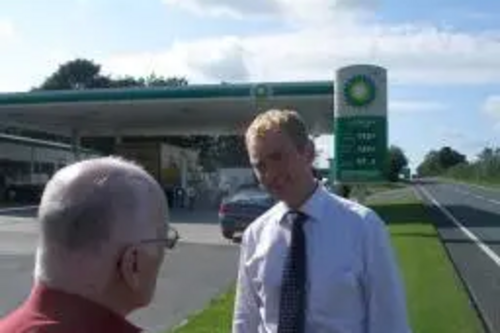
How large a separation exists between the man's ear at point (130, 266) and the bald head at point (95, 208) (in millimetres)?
29

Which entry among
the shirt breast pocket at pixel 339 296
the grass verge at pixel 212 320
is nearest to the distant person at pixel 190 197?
the grass verge at pixel 212 320

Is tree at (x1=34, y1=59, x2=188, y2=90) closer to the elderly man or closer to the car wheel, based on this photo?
the car wheel

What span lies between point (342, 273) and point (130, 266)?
2098 mm

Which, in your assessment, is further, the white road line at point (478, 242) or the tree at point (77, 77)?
the tree at point (77, 77)

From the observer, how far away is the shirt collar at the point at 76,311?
2.41 meters

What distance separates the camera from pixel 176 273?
22.6m

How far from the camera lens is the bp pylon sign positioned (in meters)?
29.6

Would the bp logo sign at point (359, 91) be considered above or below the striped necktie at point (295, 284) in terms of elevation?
above

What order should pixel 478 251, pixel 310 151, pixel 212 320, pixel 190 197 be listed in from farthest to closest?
pixel 190 197
pixel 478 251
pixel 212 320
pixel 310 151

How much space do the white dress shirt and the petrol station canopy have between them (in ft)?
139

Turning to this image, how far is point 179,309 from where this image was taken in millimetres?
16438

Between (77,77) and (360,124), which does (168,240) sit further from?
(77,77)

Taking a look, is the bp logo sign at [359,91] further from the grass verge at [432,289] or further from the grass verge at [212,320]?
the grass verge at [212,320]

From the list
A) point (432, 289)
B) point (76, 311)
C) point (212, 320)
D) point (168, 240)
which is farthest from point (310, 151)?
point (432, 289)
